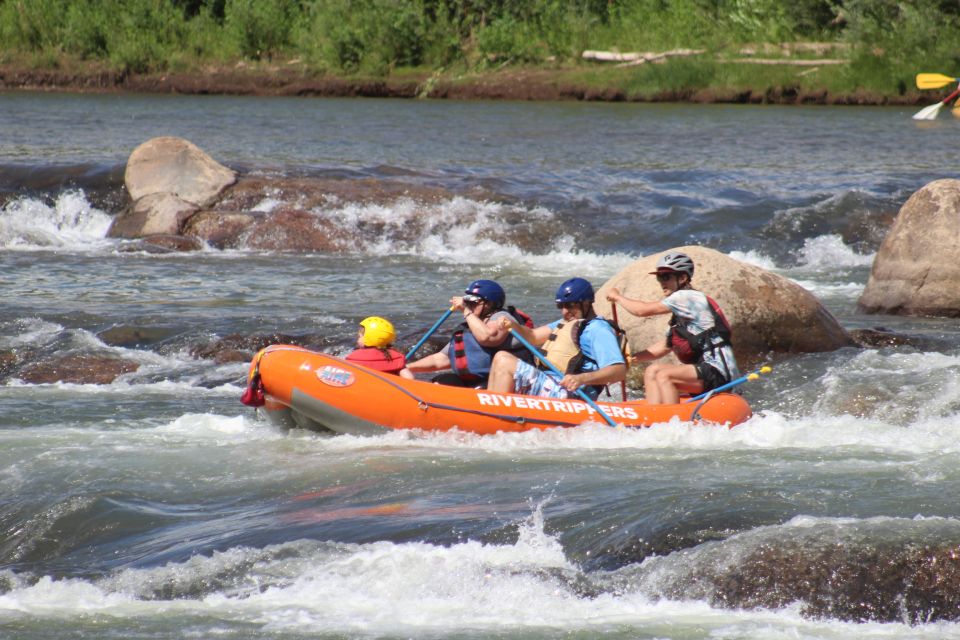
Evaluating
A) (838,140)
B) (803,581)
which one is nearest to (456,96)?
(838,140)

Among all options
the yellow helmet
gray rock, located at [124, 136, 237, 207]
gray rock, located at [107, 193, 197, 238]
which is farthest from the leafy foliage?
the yellow helmet

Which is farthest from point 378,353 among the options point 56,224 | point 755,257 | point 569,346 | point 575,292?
point 56,224

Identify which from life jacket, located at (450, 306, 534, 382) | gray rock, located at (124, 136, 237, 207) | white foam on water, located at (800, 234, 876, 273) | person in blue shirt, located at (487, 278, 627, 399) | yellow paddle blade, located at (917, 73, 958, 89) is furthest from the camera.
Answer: gray rock, located at (124, 136, 237, 207)

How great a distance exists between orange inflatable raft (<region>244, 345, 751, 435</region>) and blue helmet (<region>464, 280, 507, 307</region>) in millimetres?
655

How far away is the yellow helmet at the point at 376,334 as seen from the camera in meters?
9.00

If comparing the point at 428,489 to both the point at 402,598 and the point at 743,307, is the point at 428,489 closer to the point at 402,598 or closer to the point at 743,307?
the point at 402,598

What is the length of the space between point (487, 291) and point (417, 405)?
2.96 feet

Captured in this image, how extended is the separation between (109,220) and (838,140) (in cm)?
1624

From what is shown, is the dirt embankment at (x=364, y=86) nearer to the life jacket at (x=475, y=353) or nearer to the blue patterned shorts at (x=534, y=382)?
the life jacket at (x=475, y=353)

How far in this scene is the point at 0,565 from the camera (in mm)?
6531

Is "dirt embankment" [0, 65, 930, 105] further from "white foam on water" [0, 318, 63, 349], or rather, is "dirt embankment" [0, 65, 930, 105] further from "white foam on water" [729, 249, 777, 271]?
"white foam on water" [0, 318, 63, 349]

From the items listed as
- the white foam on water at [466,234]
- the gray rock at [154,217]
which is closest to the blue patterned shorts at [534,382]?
the white foam on water at [466,234]

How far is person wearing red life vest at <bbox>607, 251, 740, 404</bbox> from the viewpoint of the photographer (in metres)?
8.93

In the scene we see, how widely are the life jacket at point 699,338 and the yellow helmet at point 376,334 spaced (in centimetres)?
193
